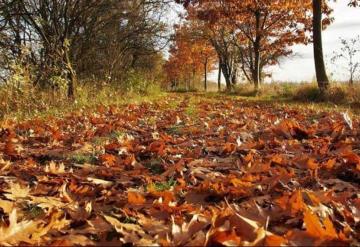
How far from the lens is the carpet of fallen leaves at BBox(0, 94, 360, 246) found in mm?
1894

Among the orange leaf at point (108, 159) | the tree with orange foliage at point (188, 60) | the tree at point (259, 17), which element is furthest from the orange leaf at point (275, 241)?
the tree with orange foliage at point (188, 60)

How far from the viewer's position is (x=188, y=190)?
2842mm

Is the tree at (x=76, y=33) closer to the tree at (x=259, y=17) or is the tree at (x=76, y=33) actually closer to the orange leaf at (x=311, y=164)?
the tree at (x=259, y=17)

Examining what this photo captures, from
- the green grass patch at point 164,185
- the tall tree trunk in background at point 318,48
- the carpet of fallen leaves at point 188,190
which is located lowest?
the green grass patch at point 164,185

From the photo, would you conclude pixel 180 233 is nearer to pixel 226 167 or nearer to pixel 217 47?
pixel 226 167

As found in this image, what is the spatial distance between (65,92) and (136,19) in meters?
8.55

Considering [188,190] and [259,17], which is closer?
[188,190]

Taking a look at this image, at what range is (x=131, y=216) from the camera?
2.34 meters

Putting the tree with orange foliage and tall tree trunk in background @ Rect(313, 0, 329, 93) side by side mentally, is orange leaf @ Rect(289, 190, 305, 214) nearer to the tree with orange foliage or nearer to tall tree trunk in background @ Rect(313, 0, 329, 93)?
tall tree trunk in background @ Rect(313, 0, 329, 93)

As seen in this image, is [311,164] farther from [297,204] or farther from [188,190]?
[297,204]

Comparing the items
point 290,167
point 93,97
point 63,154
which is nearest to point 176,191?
point 290,167

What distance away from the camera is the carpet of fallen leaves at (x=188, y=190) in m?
1.89

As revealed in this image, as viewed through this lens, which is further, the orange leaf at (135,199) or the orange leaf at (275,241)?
the orange leaf at (135,199)

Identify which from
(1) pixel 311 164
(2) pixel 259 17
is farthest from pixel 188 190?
(2) pixel 259 17
